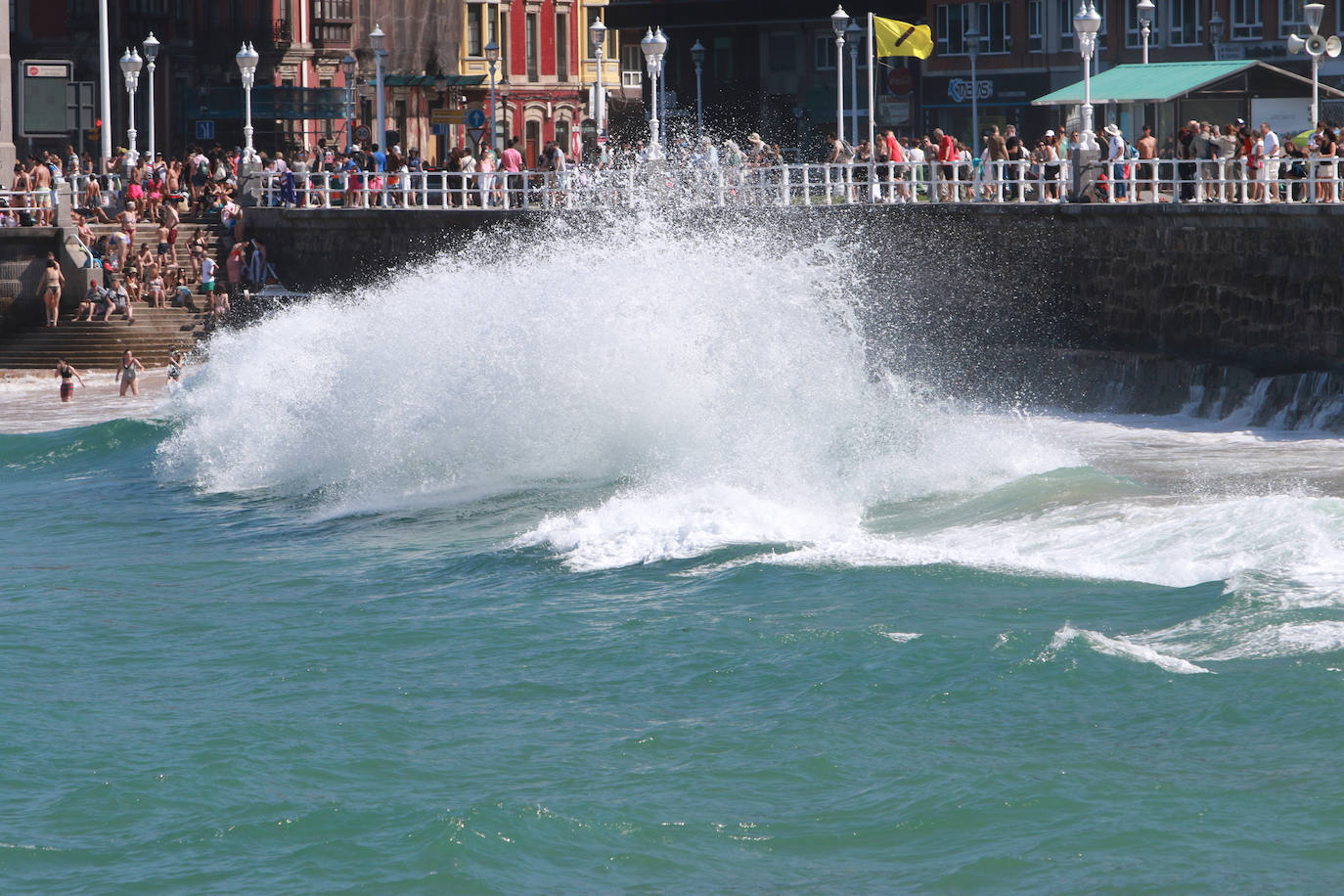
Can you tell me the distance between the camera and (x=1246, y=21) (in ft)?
165

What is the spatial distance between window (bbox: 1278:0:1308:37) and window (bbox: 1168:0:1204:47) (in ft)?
7.10

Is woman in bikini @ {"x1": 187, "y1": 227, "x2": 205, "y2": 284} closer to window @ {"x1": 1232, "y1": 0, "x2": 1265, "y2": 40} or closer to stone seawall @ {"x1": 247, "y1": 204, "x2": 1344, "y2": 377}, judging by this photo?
stone seawall @ {"x1": 247, "y1": 204, "x2": 1344, "y2": 377}

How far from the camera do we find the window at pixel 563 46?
232 feet

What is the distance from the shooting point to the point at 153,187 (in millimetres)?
37781

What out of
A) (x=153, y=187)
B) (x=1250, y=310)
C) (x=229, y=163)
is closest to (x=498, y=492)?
(x=1250, y=310)

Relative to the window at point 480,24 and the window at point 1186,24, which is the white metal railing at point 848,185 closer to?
the window at point 1186,24

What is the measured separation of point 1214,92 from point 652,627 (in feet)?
70.3

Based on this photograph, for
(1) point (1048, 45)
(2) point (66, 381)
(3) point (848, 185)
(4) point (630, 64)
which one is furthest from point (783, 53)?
(2) point (66, 381)

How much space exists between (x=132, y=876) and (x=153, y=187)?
30.2 metres

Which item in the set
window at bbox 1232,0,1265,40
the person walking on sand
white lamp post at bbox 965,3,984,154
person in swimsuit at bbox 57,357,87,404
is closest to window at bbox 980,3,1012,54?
white lamp post at bbox 965,3,984,154

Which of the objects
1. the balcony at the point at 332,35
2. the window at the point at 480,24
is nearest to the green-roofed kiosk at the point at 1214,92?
the balcony at the point at 332,35

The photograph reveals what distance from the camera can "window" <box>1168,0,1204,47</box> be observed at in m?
51.2

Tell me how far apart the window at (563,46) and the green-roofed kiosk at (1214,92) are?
36.9 meters

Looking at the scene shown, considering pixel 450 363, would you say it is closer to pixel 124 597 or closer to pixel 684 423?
pixel 684 423
